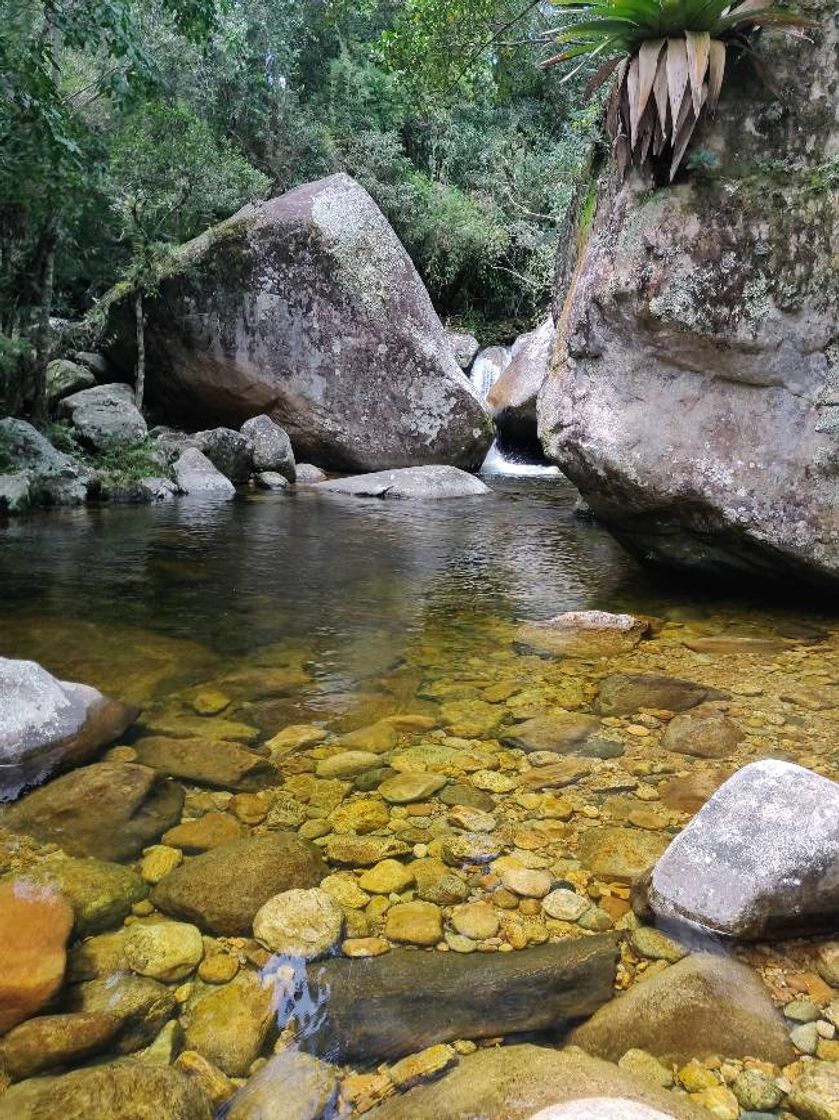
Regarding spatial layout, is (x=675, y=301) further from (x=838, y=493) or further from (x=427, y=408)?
(x=427, y=408)

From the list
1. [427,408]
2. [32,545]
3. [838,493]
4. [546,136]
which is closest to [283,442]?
[427,408]

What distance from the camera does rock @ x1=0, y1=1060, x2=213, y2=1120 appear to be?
178 centimetres

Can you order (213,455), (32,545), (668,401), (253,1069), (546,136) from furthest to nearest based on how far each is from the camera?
(546,136)
(213,455)
(32,545)
(668,401)
(253,1069)

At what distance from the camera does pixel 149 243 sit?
47.5 feet

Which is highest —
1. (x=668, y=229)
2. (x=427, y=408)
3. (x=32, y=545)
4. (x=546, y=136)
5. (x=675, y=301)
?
(x=546, y=136)

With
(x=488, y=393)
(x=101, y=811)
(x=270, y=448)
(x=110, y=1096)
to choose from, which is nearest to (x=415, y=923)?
(x=110, y=1096)

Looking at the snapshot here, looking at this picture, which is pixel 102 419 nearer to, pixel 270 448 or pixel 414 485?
pixel 270 448

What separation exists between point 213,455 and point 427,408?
3.78m

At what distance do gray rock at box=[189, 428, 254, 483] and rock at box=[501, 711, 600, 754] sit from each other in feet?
33.4

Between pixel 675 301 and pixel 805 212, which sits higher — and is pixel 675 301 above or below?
below

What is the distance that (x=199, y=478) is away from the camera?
12.6m

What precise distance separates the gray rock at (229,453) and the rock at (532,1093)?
12.1m

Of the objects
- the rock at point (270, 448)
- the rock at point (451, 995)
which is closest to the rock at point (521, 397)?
the rock at point (270, 448)

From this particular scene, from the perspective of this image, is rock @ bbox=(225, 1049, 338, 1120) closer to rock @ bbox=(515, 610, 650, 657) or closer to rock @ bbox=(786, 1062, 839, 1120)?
rock @ bbox=(786, 1062, 839, 1120)
